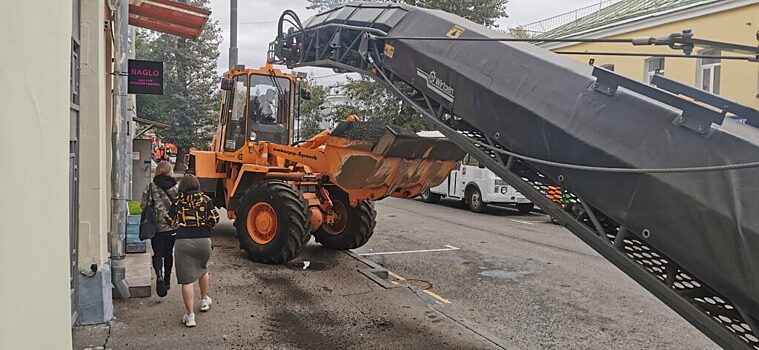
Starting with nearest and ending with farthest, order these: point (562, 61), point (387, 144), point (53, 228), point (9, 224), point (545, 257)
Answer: point (9, 224)
point (53, 228)
point (562, 61)
point (387, 144)
point (545, 257)

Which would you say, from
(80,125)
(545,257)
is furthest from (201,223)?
(545,257)

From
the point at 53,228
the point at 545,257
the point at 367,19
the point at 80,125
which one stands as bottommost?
the point at 545,257

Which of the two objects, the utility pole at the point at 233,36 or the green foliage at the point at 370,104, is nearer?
the utility pole at the point at 233,36

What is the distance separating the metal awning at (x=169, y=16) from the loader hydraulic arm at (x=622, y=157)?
484 centimetres

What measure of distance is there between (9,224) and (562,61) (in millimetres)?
3899

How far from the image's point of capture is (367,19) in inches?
252

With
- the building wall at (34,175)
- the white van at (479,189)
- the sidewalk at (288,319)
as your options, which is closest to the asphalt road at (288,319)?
the sidewalk at (288,319)

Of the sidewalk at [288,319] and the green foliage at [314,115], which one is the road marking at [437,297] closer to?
the sidewalk at [288,319]

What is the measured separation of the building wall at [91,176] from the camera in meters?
5.84

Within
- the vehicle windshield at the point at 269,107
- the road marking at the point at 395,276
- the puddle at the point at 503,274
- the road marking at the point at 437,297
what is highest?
the vehicle windshield at the point at 269,107

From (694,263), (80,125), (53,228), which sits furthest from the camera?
(80,125)

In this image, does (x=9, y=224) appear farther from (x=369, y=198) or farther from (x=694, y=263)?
(x=369, y=198)

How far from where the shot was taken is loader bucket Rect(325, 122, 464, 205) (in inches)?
305

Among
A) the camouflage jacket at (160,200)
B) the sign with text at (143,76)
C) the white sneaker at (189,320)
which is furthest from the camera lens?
the sign with text at (143,76)
